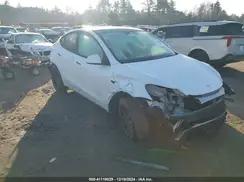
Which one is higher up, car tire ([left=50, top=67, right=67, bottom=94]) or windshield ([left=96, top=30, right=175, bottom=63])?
windshield ([left=96, top=30, right=175, bottom=63])

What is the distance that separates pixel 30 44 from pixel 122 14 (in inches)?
2344

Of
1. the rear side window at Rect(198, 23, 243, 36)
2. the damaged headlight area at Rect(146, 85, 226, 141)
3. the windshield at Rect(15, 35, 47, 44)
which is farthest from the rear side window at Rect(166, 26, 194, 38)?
the damaged headlight area at Rect(146, 85, 226, 141)

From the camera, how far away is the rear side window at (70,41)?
8055 millimetres

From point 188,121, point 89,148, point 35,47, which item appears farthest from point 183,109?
point 35,47

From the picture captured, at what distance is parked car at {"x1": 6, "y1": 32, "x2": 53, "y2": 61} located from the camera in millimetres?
14812

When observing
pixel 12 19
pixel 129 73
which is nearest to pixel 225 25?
pixel 129 73

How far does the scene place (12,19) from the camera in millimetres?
83500

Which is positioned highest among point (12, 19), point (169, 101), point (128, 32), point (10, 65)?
point (128, 32)

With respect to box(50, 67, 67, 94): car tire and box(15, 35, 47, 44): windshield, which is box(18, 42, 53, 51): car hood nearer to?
box(15, 35, 47, 44): windshield

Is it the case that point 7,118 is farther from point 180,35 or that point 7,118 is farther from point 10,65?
point 180,35

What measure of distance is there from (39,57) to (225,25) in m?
6.72

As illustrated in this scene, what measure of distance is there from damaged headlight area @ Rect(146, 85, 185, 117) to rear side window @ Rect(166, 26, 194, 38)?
29.5ft

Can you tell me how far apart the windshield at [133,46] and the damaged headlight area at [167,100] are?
1054mm

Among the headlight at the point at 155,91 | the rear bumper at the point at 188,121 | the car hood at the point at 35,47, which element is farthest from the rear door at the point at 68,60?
the car hood at the point at 35,47
